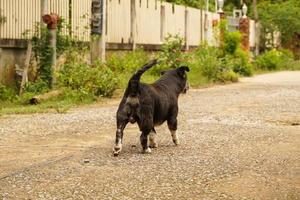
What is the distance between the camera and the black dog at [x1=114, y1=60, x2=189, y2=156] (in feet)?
26.7

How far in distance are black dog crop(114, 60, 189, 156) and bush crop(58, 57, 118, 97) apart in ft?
19.0

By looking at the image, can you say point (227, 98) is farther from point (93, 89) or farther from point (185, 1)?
point (185, 1)

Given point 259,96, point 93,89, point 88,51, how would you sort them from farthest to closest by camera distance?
point 88,51
point 259,96
point 93,89

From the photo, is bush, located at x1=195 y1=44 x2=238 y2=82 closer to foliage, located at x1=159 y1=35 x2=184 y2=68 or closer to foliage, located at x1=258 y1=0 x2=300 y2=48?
foliage, located at x1=159 y1=35 x2=184 y2=68

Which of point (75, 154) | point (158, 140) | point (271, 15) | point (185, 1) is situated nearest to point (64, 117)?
point (158, 140)

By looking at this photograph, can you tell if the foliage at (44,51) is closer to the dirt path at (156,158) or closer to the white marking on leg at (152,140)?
the dirt path at (156,158)

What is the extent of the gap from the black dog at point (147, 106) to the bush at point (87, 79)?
19.0ft

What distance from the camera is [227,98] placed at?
15.9 metres

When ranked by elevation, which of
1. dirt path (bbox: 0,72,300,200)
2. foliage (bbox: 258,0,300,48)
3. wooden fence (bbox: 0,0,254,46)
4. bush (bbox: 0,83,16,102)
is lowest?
dirt path (bbox: 0,72,300,200)

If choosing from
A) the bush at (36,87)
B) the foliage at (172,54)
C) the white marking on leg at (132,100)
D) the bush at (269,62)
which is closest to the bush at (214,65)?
the foliage at (172,54)

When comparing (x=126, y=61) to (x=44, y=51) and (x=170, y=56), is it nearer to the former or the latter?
(x=170, y=56)

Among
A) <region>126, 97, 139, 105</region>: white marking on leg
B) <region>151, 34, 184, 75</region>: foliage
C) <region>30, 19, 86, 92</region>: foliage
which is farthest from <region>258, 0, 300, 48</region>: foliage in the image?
<region>126, 97, 139, 105</region>: white marking on leg

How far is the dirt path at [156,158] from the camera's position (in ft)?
21.1

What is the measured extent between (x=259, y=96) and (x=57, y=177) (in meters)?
10.4
